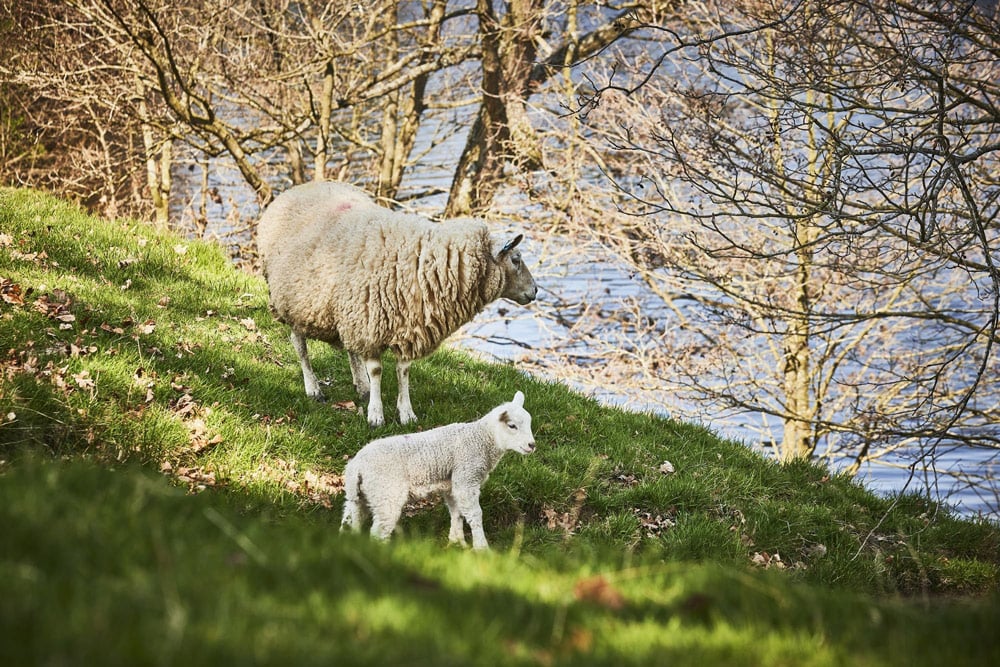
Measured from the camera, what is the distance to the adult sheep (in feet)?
23.4

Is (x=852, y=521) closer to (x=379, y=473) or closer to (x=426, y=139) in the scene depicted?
(x=379, y=473)

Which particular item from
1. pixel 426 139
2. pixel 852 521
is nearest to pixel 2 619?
pixel 852 521

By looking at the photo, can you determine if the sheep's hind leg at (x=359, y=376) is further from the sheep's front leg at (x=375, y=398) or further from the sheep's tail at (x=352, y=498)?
the sheep's tail at (x=352, y=498)

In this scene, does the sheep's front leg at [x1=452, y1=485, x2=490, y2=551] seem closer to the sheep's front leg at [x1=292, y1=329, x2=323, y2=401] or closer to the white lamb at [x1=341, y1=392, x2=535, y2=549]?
the white lamb at [x1=341, y1=392, x2=535, y2=549]

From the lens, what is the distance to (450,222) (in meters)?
7.48

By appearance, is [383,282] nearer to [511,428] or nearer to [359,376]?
[359,376]

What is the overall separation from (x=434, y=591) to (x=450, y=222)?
5.14m

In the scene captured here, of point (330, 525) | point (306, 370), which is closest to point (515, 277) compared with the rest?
point (306, 370)

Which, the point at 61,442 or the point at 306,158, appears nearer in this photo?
the point at 61,442

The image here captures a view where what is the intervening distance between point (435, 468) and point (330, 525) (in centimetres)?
86

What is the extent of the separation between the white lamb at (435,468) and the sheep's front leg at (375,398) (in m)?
1.72

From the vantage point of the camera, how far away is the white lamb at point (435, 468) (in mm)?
4949

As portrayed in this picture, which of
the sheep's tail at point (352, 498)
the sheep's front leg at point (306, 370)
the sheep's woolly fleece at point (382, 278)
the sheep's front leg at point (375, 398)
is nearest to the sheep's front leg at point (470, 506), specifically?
the sheep's tail at point (352, 498)

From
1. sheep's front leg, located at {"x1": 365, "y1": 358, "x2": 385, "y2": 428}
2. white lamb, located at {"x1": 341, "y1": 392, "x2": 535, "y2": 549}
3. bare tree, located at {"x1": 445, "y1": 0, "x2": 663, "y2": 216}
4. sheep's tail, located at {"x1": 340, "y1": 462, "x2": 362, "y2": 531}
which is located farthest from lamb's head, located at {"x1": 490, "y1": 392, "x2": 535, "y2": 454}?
bare tree, located at {"x1": 445, "y1": 0, "x2": 663, "y2": 216}
